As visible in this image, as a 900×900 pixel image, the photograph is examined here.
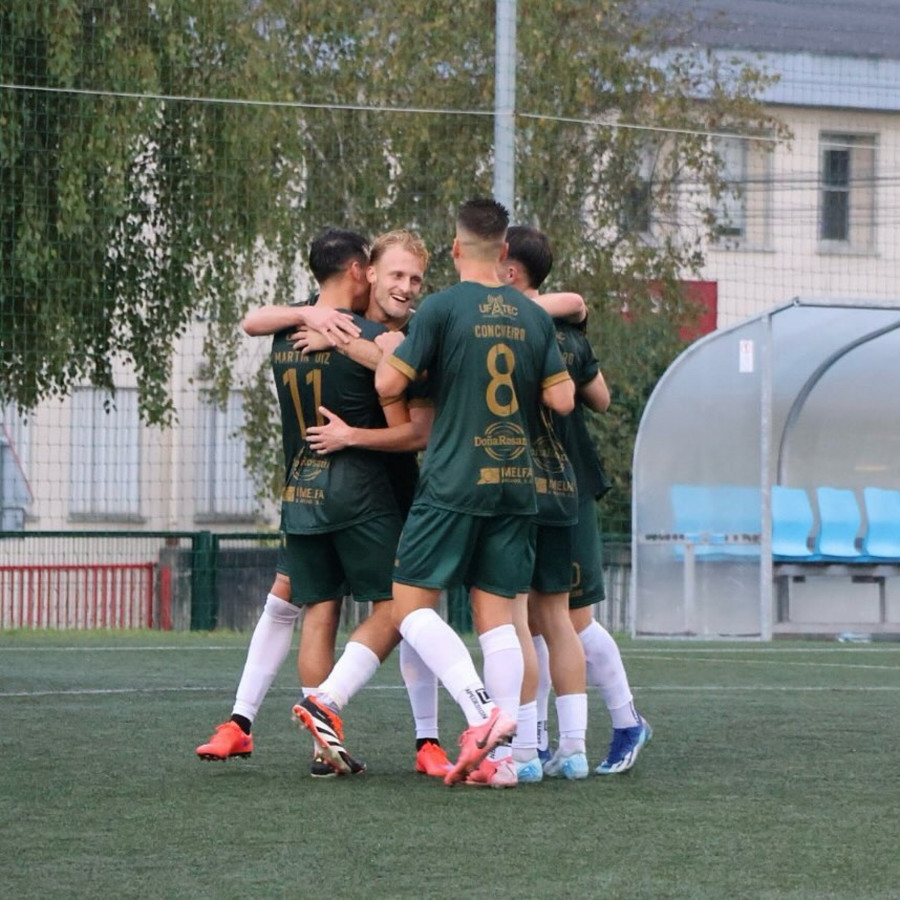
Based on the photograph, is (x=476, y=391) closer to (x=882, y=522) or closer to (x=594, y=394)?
(x=594, y=394)

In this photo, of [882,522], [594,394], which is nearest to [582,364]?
[594,394]

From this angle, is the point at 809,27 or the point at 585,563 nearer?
the point at 585,563

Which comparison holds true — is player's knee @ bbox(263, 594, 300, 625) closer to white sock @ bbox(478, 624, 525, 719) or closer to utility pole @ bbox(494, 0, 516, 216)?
white sock @ bbox(478, 624, 525, 719)

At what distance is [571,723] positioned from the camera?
20.1 ft

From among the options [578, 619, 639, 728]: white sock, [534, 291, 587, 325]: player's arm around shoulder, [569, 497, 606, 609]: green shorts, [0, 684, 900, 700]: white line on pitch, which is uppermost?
[534, 291, 587, 325]: player's arm around shoulder

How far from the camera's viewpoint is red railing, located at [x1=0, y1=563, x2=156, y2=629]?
57.3 ft

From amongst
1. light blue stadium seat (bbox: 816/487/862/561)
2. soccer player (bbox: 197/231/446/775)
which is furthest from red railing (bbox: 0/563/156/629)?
soccer player (bbox: 197/231/446/775)

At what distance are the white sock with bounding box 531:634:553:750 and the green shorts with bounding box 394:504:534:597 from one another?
52 centimetres

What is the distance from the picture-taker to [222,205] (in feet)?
51.4

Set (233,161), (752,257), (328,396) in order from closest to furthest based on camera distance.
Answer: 1. (328,396)
2. (233,161)
3. (752,257)

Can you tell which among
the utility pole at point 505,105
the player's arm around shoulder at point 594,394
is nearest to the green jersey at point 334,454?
the player's arm around shoulder at point 594,394

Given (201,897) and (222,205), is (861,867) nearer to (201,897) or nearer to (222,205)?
(201,897)

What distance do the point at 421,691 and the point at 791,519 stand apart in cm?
1043

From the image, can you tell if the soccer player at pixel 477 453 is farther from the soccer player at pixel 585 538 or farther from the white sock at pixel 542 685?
the white sock at pixel 542 685
